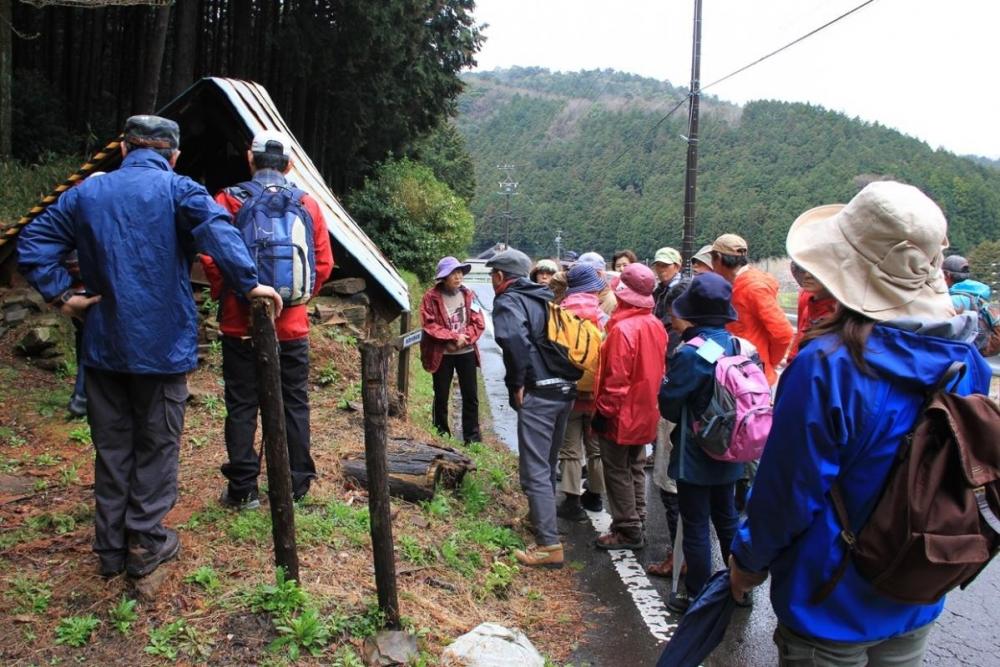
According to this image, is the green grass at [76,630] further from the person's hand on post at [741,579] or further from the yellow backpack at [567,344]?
the yellow backpack at [567,344]

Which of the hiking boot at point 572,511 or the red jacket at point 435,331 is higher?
the red jacket at point 435,331

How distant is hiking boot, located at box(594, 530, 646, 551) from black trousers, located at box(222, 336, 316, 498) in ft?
7.46

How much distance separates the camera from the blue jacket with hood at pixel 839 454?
199 cm

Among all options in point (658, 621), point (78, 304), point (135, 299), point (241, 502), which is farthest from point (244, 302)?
Result: point (658, 621)

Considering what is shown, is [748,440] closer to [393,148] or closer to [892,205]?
[892,205]

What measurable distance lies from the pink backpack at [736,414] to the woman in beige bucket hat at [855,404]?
166 cm

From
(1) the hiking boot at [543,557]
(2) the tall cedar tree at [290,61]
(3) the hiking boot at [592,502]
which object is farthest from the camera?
(2) the tall cedar tree at [290,61]

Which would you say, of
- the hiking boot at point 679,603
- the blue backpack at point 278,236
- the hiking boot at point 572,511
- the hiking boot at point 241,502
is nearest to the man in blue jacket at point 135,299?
the blue backpack at point 278,236

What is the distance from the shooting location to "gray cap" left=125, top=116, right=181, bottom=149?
11.3ft

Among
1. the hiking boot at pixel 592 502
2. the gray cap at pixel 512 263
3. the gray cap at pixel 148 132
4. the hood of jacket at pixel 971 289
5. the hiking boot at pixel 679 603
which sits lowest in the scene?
the hiking boot at pixel 592 502

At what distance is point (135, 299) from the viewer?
327cm

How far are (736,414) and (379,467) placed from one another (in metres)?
1.84

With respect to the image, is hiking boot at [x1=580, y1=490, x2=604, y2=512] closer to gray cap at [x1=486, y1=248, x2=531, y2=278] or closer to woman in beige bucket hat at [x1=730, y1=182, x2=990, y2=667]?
gray cap at [x1=486, y1=248, x2=531, y2=278]

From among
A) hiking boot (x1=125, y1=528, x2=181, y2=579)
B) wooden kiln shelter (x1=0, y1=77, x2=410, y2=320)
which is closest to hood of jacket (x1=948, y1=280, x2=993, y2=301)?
wooden kiln shelter (x1=0, y1=77, x2=410, y2=320)
